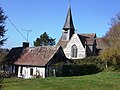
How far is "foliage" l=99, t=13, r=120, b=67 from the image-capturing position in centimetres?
5397

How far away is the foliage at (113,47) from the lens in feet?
177

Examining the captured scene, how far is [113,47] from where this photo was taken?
55.0 metres

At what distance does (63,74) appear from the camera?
48156 mm

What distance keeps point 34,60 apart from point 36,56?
114 cm

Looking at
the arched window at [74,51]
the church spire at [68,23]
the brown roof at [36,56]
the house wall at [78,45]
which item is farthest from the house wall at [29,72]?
the church spire at [68,23]

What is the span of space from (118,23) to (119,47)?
7283 mm

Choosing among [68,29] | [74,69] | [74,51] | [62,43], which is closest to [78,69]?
[74,69]

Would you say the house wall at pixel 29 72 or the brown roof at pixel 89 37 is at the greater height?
the brown roof at pixel 89 37

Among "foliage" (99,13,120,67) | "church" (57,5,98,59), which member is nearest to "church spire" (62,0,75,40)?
"church" (57,5,98,59)

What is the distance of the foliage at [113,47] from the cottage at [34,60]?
28.6ft

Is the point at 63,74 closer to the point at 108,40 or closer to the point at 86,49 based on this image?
the point at 108,40

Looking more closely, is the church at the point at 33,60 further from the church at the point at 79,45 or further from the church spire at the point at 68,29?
the church spire at the point at 68,29

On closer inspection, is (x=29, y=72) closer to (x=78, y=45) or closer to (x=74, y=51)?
(x=78, y=45)

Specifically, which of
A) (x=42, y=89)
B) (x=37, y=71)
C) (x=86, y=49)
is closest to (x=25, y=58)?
(x=37, y=71)
